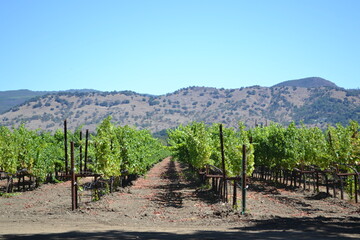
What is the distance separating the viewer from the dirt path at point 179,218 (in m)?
12.9

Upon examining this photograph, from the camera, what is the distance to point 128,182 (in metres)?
36.3

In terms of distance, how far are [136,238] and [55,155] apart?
26707mm

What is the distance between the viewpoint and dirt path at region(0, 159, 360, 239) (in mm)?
12906

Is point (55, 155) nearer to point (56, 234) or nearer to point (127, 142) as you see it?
point (127, 142)

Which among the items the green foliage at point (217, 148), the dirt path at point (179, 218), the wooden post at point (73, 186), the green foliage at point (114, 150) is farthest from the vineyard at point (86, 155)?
the green foliage at point (217, 148)

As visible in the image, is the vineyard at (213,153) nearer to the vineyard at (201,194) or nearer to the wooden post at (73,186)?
the vineyard at (201,194)

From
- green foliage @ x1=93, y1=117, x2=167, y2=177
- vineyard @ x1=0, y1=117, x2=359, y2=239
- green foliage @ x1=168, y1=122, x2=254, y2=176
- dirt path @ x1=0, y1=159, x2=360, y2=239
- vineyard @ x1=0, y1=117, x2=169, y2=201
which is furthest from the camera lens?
vineyard @ x1=0, y1=117, x2=169, y2=201

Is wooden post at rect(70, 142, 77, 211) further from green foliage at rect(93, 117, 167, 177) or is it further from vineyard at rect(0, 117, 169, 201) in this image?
green foliage at rect(93, 117, 167, 177)

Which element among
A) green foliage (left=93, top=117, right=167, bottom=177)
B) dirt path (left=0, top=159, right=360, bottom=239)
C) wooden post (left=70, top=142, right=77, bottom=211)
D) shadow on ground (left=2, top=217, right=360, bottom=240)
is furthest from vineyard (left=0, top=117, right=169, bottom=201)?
shadow on ground (left=2, top=217, right=360, bottom=240)

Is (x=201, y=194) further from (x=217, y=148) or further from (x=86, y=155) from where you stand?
(x=86, y=155)

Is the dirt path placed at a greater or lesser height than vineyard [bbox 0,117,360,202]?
lesser

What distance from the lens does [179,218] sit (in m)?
17.4

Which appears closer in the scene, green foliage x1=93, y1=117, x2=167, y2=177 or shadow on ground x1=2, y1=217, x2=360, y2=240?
shadow on ground x1=2, y1=217, x2=360, y2=240

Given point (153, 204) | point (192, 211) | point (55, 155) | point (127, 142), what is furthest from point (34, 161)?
point (192, 211)
